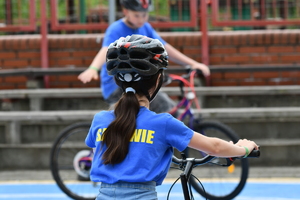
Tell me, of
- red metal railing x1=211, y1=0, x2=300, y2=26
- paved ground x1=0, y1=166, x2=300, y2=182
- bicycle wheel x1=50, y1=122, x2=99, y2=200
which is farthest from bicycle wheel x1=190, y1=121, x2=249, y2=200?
red metal railing x1=211, y1=0, x2=300, y2=26

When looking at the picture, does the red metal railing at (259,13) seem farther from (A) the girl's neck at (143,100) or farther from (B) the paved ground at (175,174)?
(A) the girl's neck at (143,100)

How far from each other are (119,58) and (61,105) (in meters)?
6.22

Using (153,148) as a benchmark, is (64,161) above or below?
below

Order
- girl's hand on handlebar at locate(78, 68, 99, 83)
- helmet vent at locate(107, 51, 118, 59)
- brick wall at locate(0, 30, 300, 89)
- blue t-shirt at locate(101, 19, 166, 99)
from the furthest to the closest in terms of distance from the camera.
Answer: brick wall at locate(0, 30, 300, 89) < blue t-shirt at locate(101, 19, 166, 99) < girl's hand on handlebar at locate(78, 68, 99, 83) < helmet vent at locate(107, 51, 118, 59)

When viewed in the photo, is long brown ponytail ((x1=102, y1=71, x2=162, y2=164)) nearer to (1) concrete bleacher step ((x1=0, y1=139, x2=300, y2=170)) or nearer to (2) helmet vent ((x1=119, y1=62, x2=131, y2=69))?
(2) helmet vent ((x1=119, y1=62, x2=131, y2=69))

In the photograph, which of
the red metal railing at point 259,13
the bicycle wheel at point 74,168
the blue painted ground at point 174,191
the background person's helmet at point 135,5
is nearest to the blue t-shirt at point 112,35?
the background person's helmet at point 135,5

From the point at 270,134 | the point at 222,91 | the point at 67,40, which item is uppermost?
the point at 67,40

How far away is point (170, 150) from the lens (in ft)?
10.3

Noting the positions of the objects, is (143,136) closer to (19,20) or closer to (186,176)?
(186,176)

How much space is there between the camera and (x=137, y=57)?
311 cm

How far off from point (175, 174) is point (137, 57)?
170 inches

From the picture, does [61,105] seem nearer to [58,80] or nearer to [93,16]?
[58,80]

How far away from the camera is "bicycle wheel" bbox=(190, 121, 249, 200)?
568 centimetres

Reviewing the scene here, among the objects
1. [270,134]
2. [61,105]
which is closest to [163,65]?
[270,134]
